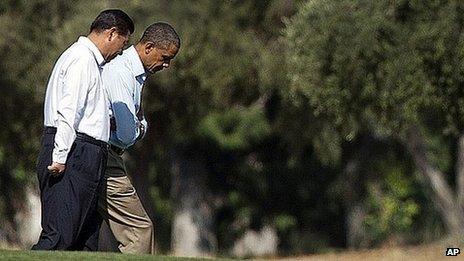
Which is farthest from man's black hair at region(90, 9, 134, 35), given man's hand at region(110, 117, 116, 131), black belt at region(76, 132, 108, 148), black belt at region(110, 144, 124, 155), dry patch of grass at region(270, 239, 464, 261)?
dry patch of grass at region(270, 239, 464, 261)

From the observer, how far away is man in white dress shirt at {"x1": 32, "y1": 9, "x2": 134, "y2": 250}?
31.5 feet

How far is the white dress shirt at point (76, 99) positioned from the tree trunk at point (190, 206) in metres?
27.4

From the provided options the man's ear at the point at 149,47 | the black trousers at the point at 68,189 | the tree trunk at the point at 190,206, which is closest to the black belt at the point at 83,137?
the black trousers at the point at 68,189

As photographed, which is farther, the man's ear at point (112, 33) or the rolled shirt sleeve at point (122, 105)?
the rolled shirt sleeve at point (122, 105)

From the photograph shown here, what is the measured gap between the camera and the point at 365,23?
1870 centimetres

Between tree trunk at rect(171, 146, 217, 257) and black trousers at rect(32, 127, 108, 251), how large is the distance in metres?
27.4

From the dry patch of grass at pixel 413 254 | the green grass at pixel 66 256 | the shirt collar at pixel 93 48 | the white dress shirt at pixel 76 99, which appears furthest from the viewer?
the dry patch of grass at pixel 413 254

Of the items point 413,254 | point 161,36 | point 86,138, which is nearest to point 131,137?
point 86,138

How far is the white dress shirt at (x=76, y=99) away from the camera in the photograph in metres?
9.57

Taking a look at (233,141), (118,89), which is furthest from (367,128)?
(118,89)

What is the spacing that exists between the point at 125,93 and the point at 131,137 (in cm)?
33

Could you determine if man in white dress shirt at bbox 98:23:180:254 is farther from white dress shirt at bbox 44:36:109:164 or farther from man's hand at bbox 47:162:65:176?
man's hand at bbox 47:162:65:176

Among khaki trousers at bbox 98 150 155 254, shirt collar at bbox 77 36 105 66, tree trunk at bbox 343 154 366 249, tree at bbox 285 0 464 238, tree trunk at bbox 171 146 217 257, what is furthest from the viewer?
tree trunk at bbox 343 154 366 249

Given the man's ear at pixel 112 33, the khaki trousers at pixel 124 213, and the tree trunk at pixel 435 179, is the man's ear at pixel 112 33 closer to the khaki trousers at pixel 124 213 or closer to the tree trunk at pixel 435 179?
the khaki trousers at pixel 124 213
